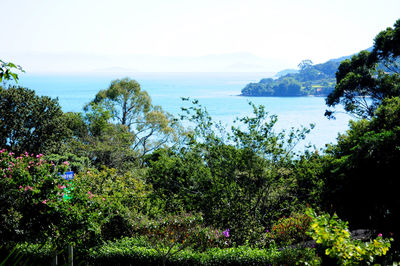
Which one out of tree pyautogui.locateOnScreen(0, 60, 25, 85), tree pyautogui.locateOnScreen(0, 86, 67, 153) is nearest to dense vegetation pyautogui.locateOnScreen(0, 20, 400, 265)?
tree pyautogui.locateOnScreen(0, 60, 25, 85)

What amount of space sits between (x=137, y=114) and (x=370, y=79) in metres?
19.5

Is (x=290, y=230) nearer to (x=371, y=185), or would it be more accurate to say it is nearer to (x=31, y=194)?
(x=371, y=185)

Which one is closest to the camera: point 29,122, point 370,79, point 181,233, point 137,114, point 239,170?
point 181,233

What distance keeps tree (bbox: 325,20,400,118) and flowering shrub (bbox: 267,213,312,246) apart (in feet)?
40.6

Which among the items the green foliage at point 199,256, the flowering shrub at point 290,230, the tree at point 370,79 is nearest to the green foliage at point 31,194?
the green foliage at point 199,256

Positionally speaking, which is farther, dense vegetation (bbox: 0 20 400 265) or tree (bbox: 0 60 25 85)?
dense vegetation (bbox: 0 20 400 265)

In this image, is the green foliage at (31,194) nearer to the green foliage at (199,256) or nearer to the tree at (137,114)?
the green foliage at (199,256)

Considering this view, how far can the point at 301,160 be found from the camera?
31.1 ft

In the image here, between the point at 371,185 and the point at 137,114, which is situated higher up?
the point at 137,114

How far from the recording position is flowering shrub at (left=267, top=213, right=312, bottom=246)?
1023cm

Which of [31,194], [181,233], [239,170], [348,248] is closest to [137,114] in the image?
[239,170]

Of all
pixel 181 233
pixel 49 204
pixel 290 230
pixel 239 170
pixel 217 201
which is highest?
pixel 239 170

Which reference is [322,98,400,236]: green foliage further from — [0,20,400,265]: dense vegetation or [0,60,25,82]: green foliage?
[0,60,25,82]: green foliage

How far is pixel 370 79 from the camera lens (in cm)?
2125
